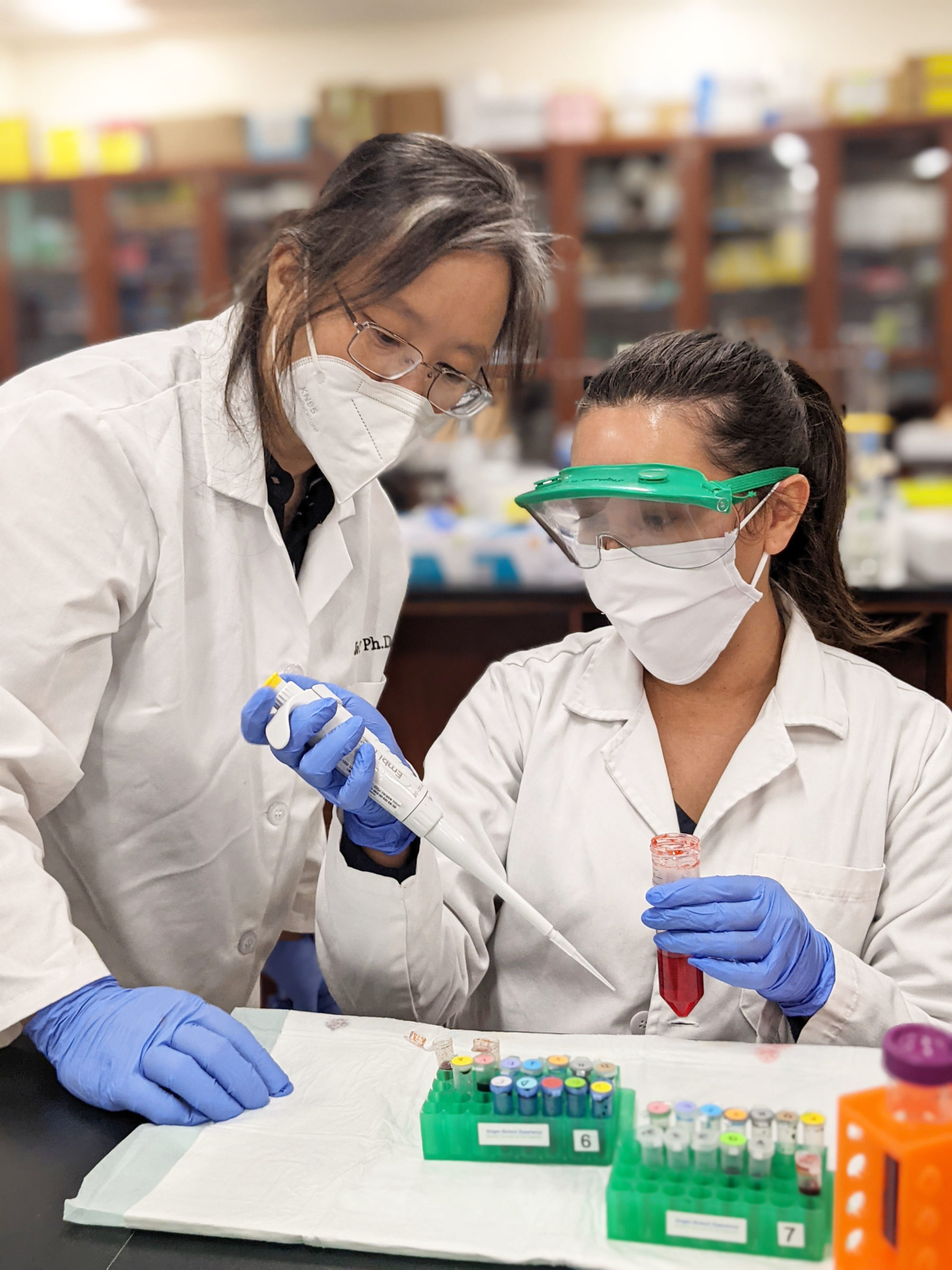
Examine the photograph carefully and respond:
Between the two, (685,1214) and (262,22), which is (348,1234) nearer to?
(685,1214)

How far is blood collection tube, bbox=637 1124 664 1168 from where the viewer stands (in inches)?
35.7

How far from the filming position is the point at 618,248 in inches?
232

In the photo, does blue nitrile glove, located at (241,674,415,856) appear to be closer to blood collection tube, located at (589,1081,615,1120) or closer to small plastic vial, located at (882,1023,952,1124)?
blood collection tube, located at (589,1081,615,1120)

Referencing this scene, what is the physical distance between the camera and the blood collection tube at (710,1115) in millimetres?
925

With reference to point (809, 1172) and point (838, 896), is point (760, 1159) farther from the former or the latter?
point (838, 896)

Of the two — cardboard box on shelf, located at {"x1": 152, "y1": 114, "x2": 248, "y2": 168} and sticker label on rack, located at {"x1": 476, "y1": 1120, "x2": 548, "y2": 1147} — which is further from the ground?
cardboard box on shelf, located at {"x1": 152, "y1": 114, "x2": 248, "y2": 168}

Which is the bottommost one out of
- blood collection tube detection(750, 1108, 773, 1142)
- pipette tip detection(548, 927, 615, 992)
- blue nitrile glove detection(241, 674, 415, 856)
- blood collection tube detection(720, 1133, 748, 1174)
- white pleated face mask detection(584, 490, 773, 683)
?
pipette tip detection(548, 927, 615, 992)

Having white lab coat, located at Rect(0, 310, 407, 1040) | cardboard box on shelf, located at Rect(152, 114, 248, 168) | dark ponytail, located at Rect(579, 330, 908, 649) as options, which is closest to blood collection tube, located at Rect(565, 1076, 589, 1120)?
white lab coat, located at Rect(0, 310, 407, 1040)

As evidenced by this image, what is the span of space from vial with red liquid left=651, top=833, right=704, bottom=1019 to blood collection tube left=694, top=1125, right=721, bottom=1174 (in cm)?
28

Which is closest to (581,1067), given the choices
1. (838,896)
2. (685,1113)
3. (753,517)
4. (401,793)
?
(685,1113)

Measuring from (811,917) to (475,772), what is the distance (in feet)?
1.48

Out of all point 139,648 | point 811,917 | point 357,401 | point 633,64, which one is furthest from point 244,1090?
point 633,64

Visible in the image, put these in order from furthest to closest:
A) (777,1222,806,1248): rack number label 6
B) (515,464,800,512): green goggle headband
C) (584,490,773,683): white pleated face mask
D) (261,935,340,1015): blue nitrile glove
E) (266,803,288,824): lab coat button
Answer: (261,935,340,1015): blue nitrile glove → (266,803,288,824): lab coat button → (584,490,773,683): white pleated face mask → (515,464,800,512): green goggle headband → (777,1222,806,1248): rack number label 6

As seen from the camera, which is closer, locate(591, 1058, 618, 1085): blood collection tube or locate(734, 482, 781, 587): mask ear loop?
locate(591, 1058, 618, 1085): blood collection tube
